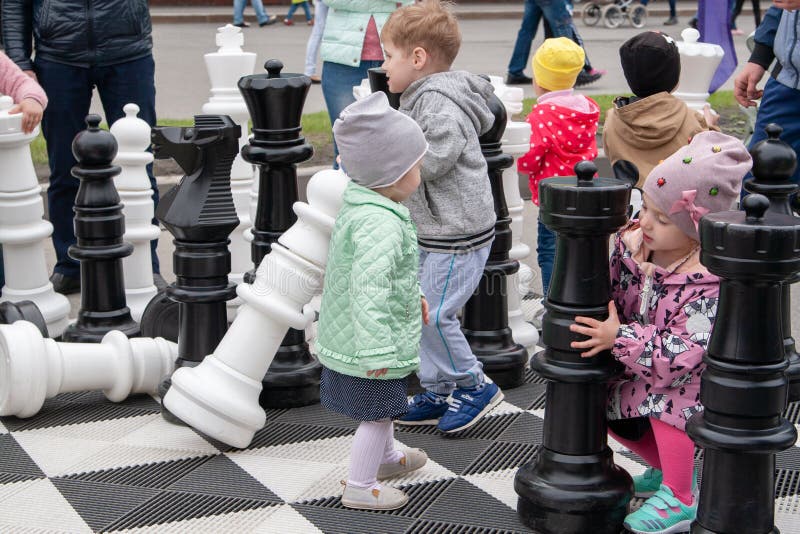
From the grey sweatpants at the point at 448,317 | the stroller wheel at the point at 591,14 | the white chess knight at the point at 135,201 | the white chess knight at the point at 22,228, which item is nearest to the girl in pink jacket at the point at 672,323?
the grey sweatpants at the point at 448,317

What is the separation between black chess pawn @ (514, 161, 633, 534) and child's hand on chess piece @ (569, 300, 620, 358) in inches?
0.8

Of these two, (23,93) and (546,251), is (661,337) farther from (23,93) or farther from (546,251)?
(23,93)

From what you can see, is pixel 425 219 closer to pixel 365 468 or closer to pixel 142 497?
pixel 365 468

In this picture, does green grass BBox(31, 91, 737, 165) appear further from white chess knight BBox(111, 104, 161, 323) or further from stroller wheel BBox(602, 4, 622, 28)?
stroller wheel BBox(602, 4, 622, 28)

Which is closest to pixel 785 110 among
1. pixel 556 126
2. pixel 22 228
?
pixel 556 126

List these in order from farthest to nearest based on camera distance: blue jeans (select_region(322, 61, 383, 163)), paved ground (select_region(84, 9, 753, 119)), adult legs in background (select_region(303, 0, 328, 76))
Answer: paved ground (select_region(84, 9, 753, 119)), adult legs in background (select_region(303, 0, 328, 76)), blue jeans (select_region(322, 61, 383, 163))

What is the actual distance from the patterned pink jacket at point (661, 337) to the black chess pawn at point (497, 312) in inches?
32.3

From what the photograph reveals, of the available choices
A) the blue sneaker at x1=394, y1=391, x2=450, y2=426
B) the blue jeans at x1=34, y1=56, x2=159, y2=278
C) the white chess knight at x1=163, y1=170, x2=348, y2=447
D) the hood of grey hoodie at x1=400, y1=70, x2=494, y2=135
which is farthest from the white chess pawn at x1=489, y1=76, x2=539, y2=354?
the blue jeans at x1=34, y1=56, x2=159, y2=278

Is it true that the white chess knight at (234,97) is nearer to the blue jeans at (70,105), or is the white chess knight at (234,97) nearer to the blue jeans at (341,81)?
the blue jeans at (70,105)

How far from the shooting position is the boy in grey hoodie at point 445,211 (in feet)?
9.95

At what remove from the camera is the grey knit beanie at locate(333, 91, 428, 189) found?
253 centimetres

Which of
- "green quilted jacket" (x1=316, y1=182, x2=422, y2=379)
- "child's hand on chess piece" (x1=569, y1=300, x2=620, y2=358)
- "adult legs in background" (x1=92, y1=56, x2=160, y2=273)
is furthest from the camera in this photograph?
"adult legs in background" (x1=92, y1=56, x2=160, y2=273)

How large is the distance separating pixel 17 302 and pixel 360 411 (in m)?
1.54

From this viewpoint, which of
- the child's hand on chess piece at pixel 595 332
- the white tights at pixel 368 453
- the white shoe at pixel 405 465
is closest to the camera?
the child's hand on chess piece at pixel 595 332
